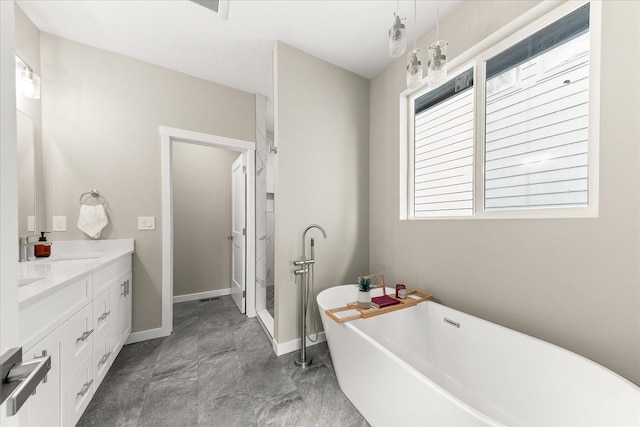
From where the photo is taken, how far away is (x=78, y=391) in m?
1.32

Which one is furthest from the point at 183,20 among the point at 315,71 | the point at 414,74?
the point at 414,74

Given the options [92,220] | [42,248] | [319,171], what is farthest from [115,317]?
[319,171]

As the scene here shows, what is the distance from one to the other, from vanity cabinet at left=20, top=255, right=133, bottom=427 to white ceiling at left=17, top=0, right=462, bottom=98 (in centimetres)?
185

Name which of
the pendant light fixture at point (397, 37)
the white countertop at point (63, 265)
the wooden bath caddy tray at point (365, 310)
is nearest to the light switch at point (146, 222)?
the white countertop at point (63, 265)

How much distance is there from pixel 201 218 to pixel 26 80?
206 centimetres

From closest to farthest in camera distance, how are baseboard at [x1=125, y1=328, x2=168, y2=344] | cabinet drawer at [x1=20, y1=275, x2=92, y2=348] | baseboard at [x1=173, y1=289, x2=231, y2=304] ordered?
1. cabinet drawer at [x1=20, y1=275, x2=92, y2=348]
2. baseboard at [x1=125, y1=328, x2=168, y2=344]
3. baseboard at [x1=173, y1=289, x2=231, y2=304]

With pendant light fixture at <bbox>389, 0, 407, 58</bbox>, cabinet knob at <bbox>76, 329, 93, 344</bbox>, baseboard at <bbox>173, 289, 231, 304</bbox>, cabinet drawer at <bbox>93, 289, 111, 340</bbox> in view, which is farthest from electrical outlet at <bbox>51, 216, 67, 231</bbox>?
pendant light fixture at <bbox>389, 0, 407, 58</bbox>

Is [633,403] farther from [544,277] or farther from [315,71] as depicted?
[315,71]

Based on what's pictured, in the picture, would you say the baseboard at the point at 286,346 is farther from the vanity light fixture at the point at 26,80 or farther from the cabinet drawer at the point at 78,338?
the vanity light fixture at the point at 26,80

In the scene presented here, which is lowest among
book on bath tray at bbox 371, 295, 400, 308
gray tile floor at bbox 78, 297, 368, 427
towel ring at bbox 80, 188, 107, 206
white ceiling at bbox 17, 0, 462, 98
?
gray tile floor at bbox 78, 297, 368, 427

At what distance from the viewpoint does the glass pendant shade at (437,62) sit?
4.00 feet

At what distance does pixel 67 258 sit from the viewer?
6.31 feet

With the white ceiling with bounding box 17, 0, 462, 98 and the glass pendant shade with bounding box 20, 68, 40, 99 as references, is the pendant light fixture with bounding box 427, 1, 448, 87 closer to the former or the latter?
the white ceiling with bounding box 17, 0, 462, 98

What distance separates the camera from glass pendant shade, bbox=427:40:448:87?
1.22 m
